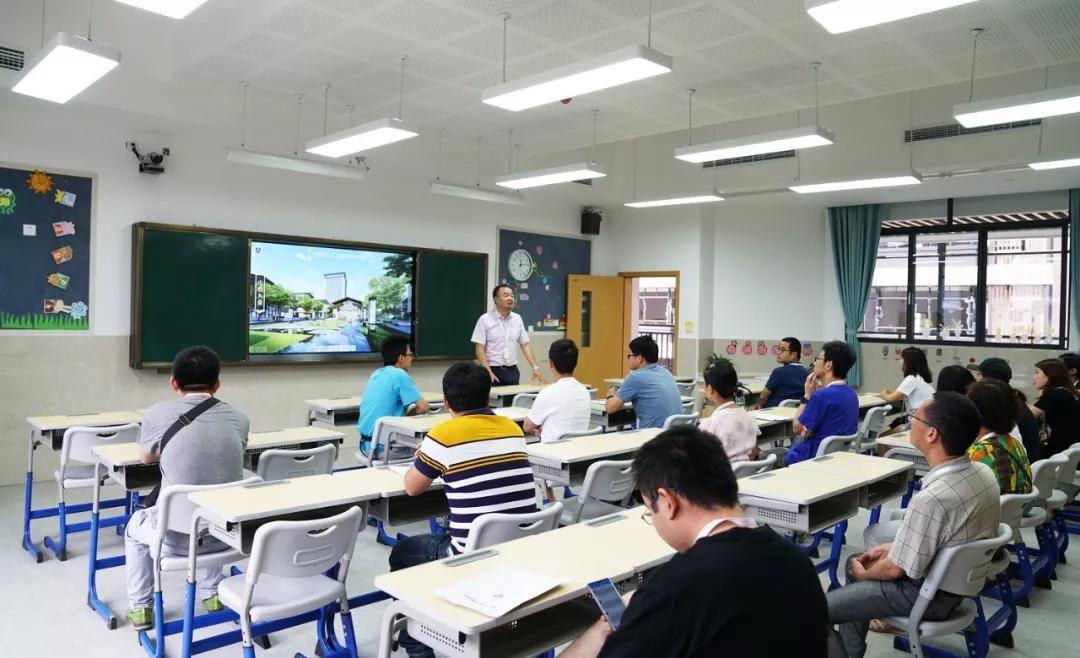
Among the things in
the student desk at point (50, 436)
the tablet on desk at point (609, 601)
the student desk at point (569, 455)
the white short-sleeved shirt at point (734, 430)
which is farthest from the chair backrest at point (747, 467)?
the student desk at point (50, 436)

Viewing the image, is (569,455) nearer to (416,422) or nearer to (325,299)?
(416,422)

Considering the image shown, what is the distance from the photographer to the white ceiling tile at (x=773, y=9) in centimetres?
387

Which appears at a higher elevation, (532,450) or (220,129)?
(220,129)

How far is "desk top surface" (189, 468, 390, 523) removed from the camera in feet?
8.04

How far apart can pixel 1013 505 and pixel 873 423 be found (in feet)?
9.19

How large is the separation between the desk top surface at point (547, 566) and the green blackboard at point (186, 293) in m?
5.18

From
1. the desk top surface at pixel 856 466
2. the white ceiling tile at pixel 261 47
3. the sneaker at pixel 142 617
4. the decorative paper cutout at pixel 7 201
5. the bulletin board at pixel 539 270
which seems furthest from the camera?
the bulletin board at pixel 539 270

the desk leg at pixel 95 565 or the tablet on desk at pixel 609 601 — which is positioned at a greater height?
the tablet on desk at pixel 609 601

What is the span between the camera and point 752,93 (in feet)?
17.8

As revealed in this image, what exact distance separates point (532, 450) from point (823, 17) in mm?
2424

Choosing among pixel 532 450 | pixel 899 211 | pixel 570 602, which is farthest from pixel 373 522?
pixel 899 211

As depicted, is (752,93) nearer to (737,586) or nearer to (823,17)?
(823,17)

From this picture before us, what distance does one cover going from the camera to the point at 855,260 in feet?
30.2

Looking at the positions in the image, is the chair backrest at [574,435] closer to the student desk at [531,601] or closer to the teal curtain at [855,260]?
the student desk at [531,601]
